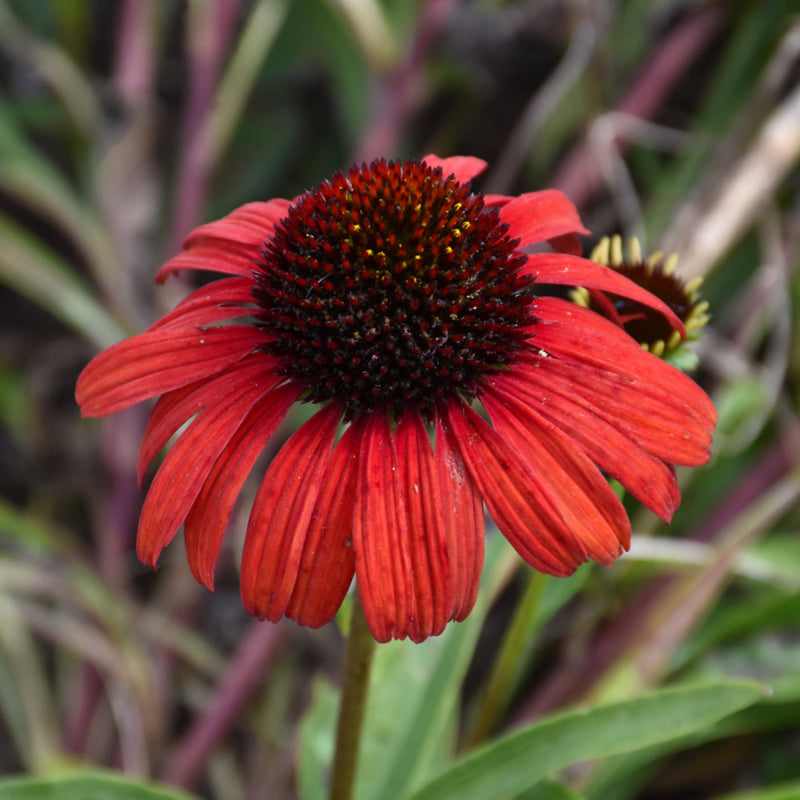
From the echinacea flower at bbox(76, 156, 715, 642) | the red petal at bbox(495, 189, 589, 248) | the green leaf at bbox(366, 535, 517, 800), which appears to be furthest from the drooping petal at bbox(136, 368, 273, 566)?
the green leaf at bbox(366, 535, 517, 800)

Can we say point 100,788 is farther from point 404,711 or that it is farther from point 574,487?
point 574,487

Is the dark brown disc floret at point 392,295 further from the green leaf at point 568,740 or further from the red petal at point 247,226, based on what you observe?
the green leaf at point 568,740

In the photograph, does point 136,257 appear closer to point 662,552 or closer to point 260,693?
point 260,693

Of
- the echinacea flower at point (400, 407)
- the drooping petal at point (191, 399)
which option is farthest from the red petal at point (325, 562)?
the drooping petal at point (191, 399)

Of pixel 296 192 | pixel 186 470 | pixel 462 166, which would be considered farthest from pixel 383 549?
pixel 296 192

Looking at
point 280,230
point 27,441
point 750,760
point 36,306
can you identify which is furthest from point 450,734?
point 36,306

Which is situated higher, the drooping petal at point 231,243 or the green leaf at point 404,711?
the drooping petal at point 231,243

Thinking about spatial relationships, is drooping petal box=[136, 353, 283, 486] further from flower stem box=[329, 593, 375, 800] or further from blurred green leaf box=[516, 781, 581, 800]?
blurred green leaf box=[516, 781, 581, 800]
